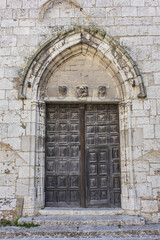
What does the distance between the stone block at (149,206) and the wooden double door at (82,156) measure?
581mm

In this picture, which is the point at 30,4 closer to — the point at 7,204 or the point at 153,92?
the point at 153,92

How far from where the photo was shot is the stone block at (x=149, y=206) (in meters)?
4.35

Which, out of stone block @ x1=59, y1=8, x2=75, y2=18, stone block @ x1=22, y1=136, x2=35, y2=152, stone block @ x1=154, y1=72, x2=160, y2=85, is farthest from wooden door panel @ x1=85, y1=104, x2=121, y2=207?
stone block @ x1=59, y1=8, x2=75, y2=18

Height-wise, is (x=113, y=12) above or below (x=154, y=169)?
above

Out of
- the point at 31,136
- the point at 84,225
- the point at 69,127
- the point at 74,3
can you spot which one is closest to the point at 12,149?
the point at 31,136

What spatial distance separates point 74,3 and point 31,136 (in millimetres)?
3069

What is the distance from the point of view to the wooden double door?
4.79 metres

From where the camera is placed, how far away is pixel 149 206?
437cm

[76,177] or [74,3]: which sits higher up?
[74,3]

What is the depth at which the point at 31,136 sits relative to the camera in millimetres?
4609

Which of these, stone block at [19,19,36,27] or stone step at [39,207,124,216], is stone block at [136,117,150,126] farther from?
stone block at [19,19,36,27]

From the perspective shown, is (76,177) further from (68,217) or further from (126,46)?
(126,46)

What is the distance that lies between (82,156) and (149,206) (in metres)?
1.64

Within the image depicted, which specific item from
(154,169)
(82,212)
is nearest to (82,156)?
(82,212)
